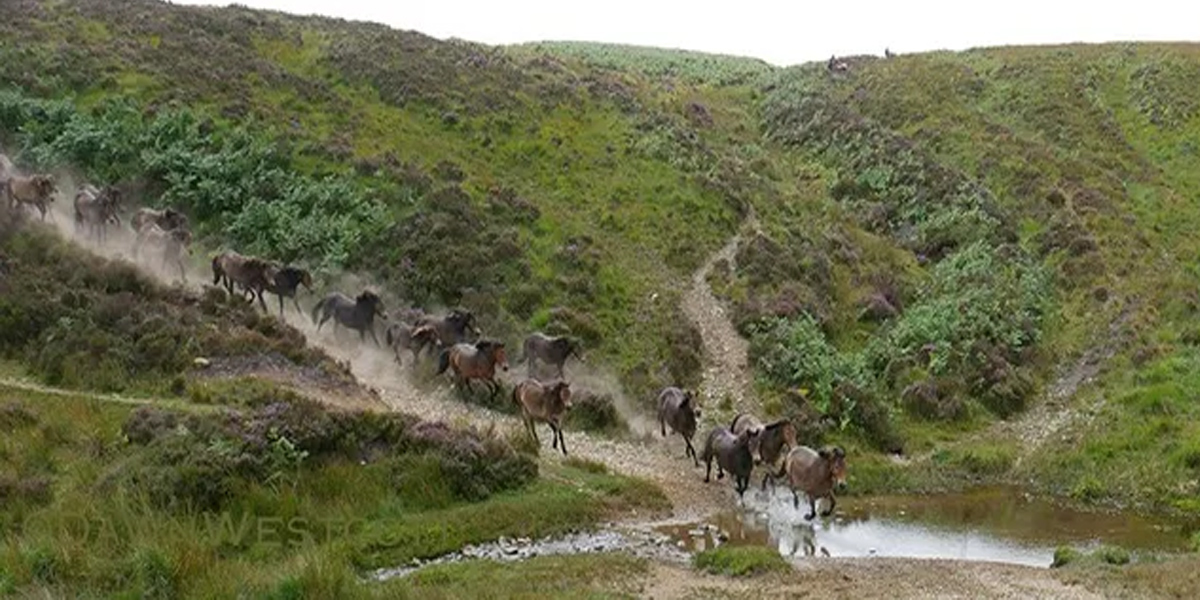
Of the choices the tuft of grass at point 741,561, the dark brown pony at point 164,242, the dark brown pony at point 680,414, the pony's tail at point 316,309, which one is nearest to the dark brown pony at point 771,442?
the dark brown pony at point 680,414

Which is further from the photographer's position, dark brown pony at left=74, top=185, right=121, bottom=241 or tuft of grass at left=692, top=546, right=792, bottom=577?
dark brown pony at left=74, top=185, right=121, bottom=241

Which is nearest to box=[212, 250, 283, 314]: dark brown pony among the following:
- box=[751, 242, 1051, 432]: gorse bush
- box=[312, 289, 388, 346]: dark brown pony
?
box=[312, 289, 388, 346]: dark brown pony

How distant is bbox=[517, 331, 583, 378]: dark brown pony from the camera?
2873 cm

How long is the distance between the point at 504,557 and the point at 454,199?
2296cm

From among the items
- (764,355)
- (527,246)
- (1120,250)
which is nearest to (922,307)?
(764,355)

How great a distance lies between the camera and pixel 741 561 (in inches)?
706

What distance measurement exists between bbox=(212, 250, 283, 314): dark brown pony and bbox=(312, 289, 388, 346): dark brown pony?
1410 millimetres

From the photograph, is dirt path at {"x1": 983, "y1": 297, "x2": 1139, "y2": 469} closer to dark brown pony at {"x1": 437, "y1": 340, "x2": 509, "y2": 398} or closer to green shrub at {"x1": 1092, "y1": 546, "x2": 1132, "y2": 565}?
green shrub at {"x1": 1092, "y1": 546, "x2": 1132, "y2": 565}

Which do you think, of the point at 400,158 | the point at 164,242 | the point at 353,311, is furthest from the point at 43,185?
the point at 400,158

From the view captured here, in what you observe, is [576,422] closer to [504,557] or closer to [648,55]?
[504,557]

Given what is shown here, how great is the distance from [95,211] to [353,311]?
9579 millimetres

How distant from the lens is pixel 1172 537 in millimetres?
22453

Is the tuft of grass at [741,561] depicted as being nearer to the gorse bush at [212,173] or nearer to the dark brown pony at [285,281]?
the dark brown pony at [285,281]

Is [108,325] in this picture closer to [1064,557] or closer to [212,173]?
[212,173]
